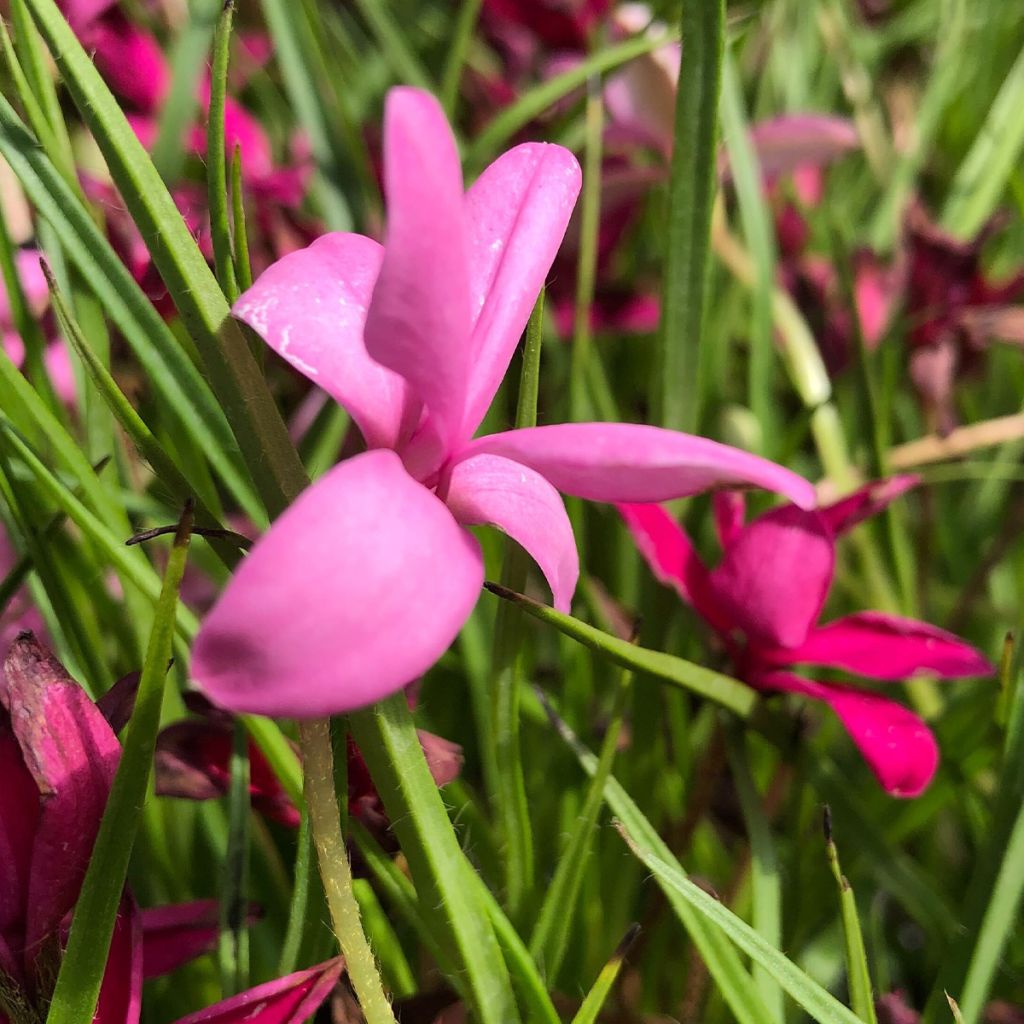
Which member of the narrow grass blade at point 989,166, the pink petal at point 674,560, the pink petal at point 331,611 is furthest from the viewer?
the narrow grass blade at point 989,166

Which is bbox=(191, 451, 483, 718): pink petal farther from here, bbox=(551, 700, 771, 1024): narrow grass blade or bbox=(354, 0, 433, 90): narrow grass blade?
bbox=(354, 0, 433, 90): narrow grass blade

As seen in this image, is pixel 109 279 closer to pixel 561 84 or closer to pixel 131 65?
pixel 561 84

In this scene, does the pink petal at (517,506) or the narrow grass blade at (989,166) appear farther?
the narrow grass blade at (989,166)

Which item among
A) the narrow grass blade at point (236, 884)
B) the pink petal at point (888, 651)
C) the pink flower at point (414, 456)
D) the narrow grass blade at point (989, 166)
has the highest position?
the pink flower at point (414, 456)

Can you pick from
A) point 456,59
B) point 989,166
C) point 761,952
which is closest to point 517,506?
point 761,952

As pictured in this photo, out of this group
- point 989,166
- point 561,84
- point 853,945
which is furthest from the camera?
point 989,166

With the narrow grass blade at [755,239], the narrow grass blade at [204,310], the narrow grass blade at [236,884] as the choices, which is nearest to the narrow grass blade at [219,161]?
the narrow grass blade at [204,310]

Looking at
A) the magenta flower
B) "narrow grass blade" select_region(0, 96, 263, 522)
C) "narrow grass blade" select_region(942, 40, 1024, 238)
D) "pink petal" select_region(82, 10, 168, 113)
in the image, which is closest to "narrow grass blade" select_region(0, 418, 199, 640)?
"narrow grass blade" select_region(0, 96, 263, 522)

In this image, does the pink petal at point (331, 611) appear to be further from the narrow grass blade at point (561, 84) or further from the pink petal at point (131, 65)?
the pink petal at point (131, 65)
